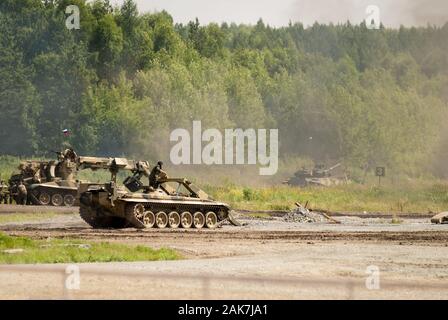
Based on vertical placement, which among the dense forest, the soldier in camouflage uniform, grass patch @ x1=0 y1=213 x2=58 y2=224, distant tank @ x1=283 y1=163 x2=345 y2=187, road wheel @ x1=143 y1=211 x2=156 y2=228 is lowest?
grass patch @ x1=0 y1=213 x2=58 y2=224

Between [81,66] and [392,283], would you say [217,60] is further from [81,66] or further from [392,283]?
[392,283]

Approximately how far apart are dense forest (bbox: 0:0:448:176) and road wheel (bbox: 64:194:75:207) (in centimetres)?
3513

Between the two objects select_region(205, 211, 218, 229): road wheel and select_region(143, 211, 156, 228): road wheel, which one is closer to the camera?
select_region(143, 211, 156, 228): road wheel

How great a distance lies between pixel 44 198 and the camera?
64.9 metres

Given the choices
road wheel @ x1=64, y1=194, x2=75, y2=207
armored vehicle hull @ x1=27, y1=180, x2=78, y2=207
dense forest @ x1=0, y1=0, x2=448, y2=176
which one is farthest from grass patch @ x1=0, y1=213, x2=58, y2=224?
dense forest @ x1=0, y1=0, x2=448, y2=176

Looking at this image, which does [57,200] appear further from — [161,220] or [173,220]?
[161,220]

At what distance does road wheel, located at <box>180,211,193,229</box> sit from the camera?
144ft

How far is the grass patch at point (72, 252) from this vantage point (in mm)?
25109

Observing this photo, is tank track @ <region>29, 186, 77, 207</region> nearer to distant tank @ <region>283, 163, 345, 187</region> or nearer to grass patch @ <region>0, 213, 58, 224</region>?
grass patch @ <region>0, 213, 58, 224</region>

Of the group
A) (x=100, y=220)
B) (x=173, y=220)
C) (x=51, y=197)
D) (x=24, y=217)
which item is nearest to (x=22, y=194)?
(x=51, y=197)

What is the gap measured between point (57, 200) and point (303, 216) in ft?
61.9

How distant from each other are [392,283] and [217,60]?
118329mm

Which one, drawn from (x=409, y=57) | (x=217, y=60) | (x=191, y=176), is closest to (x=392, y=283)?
(x=191, y=176)

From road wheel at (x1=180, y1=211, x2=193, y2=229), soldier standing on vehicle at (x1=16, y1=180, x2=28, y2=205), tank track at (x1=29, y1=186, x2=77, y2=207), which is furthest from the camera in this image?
soldier standing on vehicle at (x1=16, y1=180, x2=28, y2=205)
